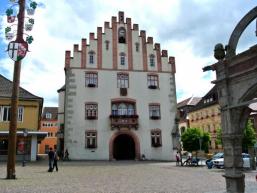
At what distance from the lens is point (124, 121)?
38.8m

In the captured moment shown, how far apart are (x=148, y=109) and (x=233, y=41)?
1218 inches

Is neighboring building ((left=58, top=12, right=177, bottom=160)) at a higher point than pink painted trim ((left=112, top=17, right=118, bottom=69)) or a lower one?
lower

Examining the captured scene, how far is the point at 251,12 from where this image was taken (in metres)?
9.01

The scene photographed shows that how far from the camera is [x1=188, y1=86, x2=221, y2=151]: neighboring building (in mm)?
64250

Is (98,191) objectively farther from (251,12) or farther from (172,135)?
(172,135)

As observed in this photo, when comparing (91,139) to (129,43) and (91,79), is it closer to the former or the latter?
(91,79)

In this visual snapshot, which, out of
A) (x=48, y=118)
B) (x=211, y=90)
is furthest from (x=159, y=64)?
(x=48, y=118)

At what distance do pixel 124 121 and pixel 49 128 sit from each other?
176 feet

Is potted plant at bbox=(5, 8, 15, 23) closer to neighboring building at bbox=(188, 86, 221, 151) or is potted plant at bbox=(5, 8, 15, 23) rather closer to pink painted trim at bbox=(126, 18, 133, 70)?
pink painted trim at bbox=(126, 18, 133, 70)

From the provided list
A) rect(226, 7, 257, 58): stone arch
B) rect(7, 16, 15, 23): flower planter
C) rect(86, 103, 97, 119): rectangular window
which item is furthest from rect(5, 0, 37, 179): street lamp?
rect(86, 103, 97, 119): rectangular window

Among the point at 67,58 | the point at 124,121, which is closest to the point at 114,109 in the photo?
A: the point at 124,121

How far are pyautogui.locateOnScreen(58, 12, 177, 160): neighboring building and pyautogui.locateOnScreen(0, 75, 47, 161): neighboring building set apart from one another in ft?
13.8

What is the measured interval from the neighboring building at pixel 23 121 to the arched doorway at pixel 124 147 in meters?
9.85

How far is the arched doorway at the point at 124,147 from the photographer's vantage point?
40.3 meters
